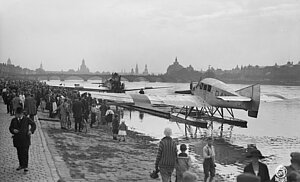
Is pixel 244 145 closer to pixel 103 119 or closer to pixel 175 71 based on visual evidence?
pixel 103 119

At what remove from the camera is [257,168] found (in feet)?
16.4

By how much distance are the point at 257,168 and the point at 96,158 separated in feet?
24.2

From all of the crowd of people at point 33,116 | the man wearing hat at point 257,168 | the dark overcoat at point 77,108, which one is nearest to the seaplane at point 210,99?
the crowd of people at point 33,116

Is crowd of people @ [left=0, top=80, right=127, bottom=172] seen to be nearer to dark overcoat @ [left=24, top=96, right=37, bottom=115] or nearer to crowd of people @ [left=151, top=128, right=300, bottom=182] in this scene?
dark overcoat @ [left=24, top=96, right=37, bottom=115]

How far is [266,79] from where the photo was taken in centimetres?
11175

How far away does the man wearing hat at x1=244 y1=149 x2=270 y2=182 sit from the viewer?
495cm

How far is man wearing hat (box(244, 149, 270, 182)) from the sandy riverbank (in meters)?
4.56

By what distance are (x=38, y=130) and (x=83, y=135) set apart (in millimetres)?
1995

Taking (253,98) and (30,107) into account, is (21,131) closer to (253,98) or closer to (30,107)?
(30,107)

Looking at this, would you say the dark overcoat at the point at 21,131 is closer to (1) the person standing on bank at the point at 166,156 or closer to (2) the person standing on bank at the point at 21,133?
(2) the person standing on bank at the point at 21,133

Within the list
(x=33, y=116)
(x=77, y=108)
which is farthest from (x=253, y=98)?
(x=33, y=116)

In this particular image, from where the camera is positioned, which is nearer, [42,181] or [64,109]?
[42,181]

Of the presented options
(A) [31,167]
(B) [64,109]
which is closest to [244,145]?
(B) [64,109]

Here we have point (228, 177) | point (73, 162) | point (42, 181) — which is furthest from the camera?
point (228, 177)
